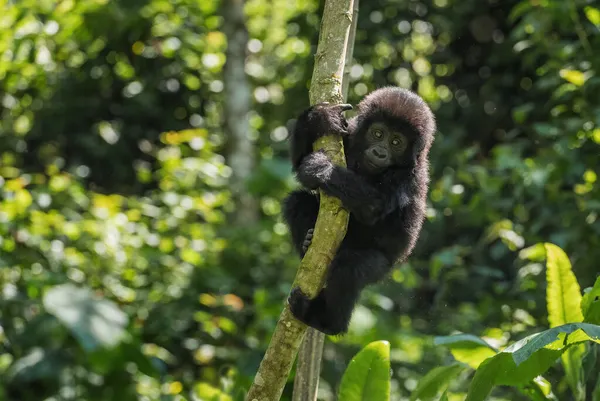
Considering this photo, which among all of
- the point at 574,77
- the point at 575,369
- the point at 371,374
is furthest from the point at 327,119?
the point at 574,77

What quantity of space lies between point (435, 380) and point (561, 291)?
858mm

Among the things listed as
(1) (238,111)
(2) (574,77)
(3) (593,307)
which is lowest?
(1) (238,111)

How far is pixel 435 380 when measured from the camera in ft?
15.2

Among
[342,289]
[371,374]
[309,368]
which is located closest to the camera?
[342,289]

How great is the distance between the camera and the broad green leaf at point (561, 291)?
446cm

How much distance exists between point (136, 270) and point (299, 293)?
13.7ft

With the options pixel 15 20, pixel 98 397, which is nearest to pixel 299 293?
pixel 98 397

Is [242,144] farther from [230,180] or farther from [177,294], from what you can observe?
[177,294]

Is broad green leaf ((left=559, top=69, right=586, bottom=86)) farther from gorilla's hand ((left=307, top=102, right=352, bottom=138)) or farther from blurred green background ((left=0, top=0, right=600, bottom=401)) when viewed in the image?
gorilla's hand ((left=307, top=102, right=352, bottom=138))

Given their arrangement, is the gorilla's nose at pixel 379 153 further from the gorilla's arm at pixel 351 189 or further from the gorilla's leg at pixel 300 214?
the gorilla's leg at pixel 300 214

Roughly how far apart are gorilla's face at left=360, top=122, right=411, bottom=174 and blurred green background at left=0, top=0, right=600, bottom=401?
1.56 m

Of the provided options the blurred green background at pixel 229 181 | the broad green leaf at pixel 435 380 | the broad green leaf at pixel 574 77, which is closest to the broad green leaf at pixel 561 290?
the broad green leaf at pixel 435 380

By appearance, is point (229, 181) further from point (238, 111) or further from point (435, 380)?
point (435, 380)

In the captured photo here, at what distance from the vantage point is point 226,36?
29.8 feet
